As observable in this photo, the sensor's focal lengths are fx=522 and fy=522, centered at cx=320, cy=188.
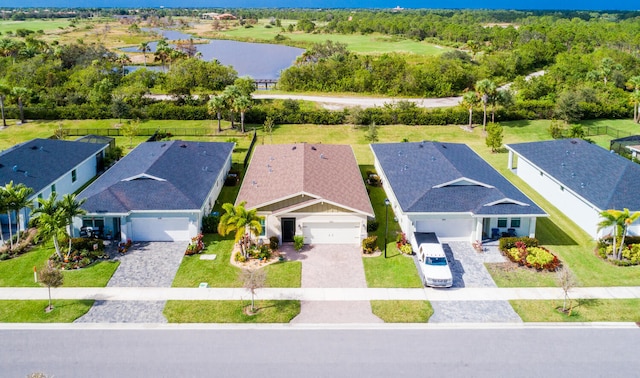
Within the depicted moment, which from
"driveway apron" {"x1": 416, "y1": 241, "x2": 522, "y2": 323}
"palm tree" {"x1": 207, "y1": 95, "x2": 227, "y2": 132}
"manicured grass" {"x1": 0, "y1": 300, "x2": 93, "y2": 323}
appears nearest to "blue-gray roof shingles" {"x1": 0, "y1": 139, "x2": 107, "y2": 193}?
"manicured grass" {"x1": 0, "y1": 300, "x2": 93, "y2": 323}

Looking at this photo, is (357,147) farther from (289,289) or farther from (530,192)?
(289,289)

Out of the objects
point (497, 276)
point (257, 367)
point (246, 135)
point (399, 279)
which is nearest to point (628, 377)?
point (497, 276)

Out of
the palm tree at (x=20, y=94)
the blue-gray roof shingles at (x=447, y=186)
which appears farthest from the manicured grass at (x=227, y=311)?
the palm tree at (x=20, y=94)

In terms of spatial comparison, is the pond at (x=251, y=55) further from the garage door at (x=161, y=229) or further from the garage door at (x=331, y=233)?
the garage door at (x=331, y=233)

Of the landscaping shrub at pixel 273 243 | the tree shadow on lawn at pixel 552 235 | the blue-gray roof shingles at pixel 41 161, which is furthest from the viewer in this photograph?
the blue-gray roof shingles at pixel 41 161

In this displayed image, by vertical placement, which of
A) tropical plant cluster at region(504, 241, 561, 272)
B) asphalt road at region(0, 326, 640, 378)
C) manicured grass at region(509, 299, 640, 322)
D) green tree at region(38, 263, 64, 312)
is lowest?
asphalt road at region(0, 326, 640, 378)

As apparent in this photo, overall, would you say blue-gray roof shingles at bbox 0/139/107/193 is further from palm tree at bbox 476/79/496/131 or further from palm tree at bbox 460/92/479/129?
palm tree at bbox 476/79/496/131

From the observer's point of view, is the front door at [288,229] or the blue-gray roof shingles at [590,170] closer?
the front door at [288,229]
